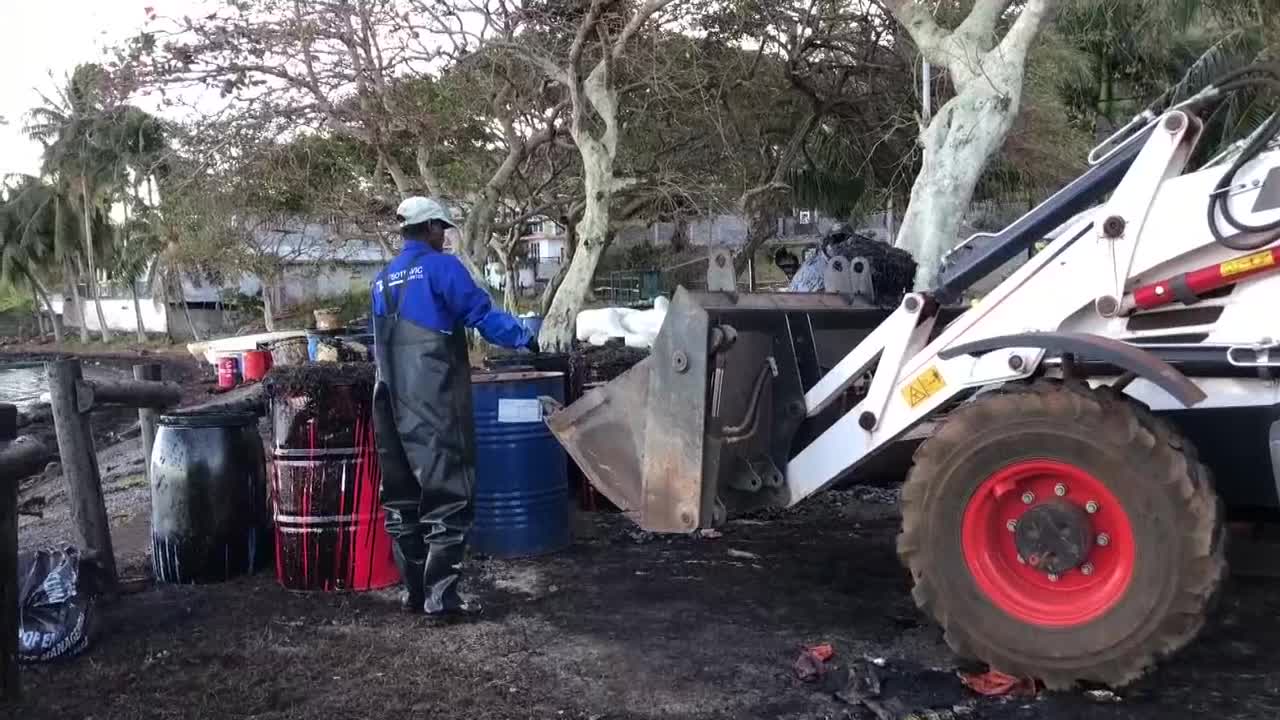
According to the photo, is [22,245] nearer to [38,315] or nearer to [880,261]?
[38,315]

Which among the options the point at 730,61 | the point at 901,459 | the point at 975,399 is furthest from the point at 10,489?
the point at 730,61

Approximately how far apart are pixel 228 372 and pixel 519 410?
15.4 metres

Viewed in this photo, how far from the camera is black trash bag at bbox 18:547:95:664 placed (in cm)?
445

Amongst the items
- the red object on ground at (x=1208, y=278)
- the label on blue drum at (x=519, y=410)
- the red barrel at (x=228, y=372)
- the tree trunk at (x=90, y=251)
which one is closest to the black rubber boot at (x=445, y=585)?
the label on blue drum at (x=519, y=410)

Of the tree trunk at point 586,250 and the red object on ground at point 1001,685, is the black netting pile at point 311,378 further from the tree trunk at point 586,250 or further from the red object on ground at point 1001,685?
the tree trunk at point 586,250

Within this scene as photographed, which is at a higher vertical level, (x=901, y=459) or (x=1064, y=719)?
(x=901, y=459)

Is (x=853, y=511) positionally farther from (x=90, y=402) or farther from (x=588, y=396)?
(x=90, y=402)

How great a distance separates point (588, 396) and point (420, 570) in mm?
1194

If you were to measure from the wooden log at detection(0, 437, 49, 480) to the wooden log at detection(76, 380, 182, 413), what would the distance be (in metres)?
1.38

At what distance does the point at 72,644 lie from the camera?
4.55 metres

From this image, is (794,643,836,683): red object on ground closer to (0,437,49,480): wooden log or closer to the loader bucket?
the loader bucket

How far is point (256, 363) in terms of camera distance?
19281mm

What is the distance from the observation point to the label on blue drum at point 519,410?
6.01 metres

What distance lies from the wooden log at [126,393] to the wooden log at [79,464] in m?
0.04
